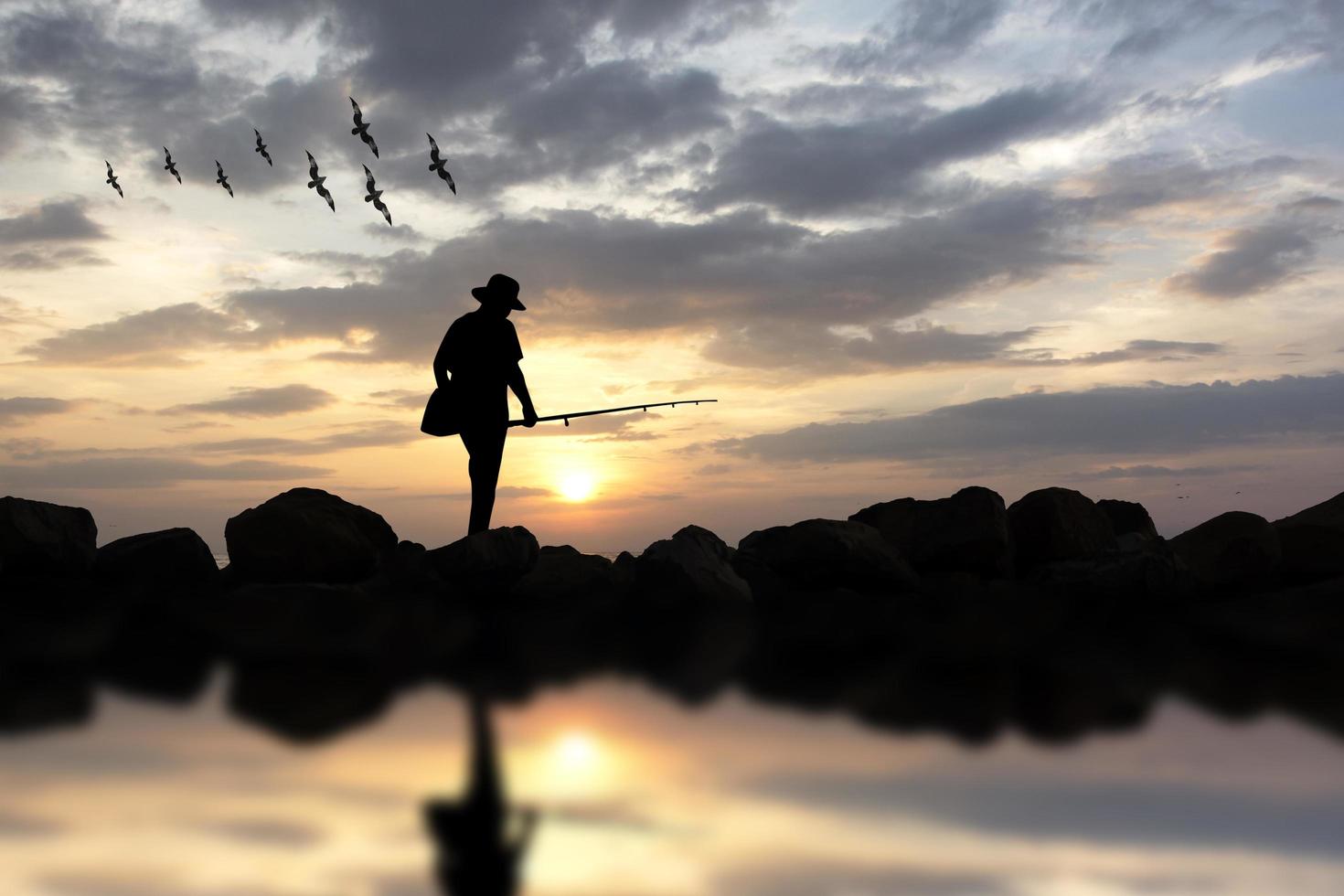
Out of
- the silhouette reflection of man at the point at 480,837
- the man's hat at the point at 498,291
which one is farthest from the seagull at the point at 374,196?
the silhouette reflection of man at the point at 480,837

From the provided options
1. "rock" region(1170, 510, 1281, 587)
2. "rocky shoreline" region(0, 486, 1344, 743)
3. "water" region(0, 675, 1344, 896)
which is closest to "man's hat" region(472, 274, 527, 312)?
"rocky shoreline" region(0, 486, 1344, 743)

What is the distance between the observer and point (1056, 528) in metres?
11.7

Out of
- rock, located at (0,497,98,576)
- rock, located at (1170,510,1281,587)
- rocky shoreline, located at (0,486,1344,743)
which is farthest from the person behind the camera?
rock, located at (1170,510,1281,587)

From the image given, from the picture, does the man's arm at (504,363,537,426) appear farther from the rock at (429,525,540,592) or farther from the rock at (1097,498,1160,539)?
the rock at (1097,498,1160,539)

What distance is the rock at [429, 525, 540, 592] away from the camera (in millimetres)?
10195

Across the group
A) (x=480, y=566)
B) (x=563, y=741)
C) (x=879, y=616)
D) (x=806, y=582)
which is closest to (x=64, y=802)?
(x=563, y=741)

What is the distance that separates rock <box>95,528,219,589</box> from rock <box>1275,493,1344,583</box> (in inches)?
467

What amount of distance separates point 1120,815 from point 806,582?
23.5 ft

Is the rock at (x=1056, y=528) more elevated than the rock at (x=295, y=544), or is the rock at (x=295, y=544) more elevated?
the rock at (x=295, y=544)

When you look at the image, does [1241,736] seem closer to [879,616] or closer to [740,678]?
[740,678]

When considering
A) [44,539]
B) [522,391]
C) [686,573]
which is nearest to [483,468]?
[522,391]

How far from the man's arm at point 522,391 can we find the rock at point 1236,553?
280 inches

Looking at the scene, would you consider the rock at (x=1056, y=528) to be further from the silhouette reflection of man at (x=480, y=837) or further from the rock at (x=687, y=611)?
the silhouette reflection of man at (x=480, y=837)

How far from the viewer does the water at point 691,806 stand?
3180 millimetres
